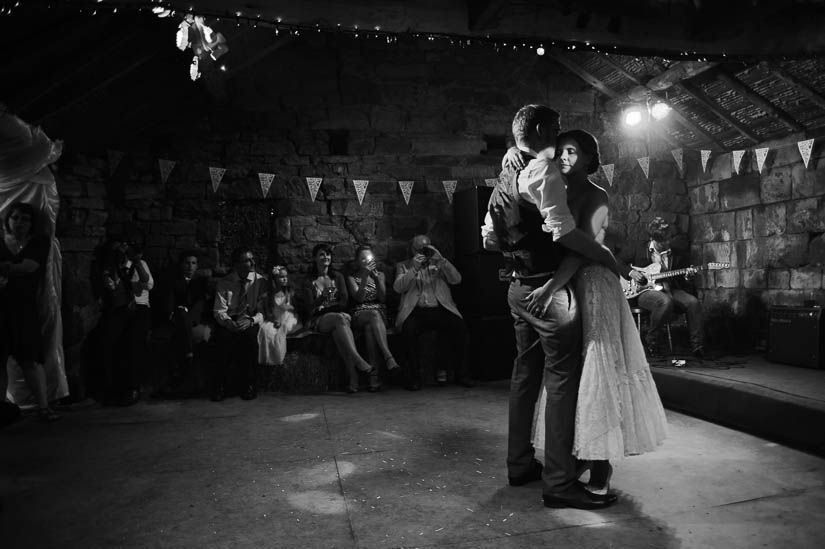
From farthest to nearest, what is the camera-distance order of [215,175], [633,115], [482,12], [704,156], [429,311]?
[633,115]
[704,156]
[215,175]
[429,311]
[482,12]

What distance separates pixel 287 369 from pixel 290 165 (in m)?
2.31

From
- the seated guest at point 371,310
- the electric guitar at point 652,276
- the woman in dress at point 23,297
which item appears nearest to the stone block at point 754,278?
the electric guitar at point 652,276

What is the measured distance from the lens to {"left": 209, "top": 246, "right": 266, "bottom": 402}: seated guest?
438 cm

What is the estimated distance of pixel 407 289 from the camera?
509cm

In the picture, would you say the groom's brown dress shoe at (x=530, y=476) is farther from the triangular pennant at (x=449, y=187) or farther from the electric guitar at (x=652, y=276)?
the triangular pennant at (x=449, y=187)

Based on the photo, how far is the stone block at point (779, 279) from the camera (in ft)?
17.8

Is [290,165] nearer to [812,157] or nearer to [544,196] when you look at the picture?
[544,196]

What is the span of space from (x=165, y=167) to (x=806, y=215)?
651 cm

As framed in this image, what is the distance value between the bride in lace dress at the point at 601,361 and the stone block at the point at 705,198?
4960mm

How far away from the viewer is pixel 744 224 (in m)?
5.89

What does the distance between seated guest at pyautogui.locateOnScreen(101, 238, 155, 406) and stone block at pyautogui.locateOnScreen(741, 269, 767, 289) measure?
20.3 feet

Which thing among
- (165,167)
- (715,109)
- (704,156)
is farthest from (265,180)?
(704,156)

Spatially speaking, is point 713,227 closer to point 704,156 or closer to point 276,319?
point 704,156

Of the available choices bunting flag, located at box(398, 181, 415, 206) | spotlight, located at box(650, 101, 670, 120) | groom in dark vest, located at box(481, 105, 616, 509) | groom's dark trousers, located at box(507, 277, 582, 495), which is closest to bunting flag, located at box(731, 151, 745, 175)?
spotlight, located at box(650, 101, 670, 120)
